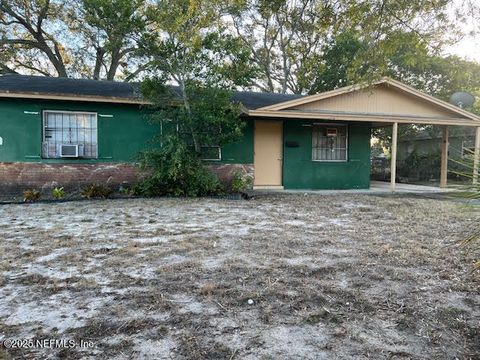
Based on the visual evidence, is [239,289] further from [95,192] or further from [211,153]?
[211,153]

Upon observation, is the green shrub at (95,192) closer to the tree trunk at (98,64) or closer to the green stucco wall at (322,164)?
the green stucco wall at (322,164)

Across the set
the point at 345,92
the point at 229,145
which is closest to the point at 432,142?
the point at 345,92

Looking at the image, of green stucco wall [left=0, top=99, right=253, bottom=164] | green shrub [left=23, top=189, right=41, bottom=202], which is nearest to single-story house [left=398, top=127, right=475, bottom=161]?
green stucco wall [left=0, top=99, right=253, bottom=164]

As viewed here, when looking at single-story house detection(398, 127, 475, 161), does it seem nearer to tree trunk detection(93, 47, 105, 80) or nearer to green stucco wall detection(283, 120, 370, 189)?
green stucco wall detection(283, 120, 370, 189)

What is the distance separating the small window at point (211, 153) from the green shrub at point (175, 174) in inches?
29.6

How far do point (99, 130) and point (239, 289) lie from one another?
7.76 metres

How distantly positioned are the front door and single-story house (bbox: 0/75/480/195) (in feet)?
0.10

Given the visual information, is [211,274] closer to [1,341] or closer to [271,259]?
[271,259]

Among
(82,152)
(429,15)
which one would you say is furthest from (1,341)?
(82,152)

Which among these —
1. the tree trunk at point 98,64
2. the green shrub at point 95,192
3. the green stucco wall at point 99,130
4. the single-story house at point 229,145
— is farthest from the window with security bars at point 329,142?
the tree trunk at point 98,64

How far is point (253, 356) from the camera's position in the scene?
207 cm

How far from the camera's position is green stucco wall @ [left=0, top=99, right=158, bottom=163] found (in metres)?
9.05

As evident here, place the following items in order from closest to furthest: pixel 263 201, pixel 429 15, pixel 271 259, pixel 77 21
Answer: pixel 271 259
pixel 429 15
pixel 263 201
pixel 77 21

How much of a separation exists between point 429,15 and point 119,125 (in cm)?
739
